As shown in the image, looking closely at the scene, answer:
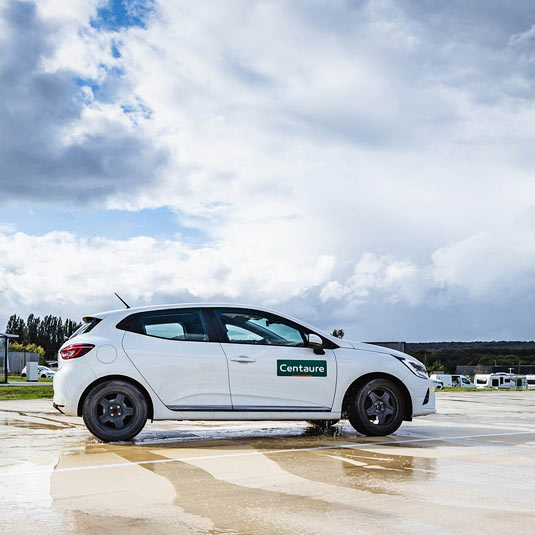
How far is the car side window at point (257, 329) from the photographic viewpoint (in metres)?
8.94

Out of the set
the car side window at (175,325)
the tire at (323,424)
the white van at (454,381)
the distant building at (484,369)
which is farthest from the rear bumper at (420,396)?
the distant building at (484,369)

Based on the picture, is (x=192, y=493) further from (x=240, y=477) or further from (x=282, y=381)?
(x=282, y=381)

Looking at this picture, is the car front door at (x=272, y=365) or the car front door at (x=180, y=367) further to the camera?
the car front door at (x=272, y=365)

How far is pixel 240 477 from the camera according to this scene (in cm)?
613

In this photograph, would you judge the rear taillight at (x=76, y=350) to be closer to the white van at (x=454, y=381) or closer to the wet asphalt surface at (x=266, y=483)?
the wet asphalt surface at (x=266, y=483)

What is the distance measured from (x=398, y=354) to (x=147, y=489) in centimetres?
A: 465

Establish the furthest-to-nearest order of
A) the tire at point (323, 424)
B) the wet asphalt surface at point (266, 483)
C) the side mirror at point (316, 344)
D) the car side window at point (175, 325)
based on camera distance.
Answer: the tire at point (323, 424) → the side mirror at point (316, 344) → the car side window at point (175, 325) → the wet asphalt surface at point (266, 483)

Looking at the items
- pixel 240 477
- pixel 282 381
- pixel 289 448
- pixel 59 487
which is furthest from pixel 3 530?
pixel 282 381

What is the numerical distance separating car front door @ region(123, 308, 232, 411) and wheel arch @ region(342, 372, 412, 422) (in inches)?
57.1

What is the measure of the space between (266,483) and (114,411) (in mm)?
3156

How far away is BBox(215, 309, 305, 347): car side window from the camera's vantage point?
29.3 ft

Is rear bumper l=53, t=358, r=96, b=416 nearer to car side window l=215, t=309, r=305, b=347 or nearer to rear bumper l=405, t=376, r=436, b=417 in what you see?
car side window l=215, t=309, r=305, b=347

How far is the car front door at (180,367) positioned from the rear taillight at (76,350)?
41 centimetres

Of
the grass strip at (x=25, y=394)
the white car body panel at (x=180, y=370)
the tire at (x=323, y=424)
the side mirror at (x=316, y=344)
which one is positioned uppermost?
the side mirror at (x=316, y=344)
